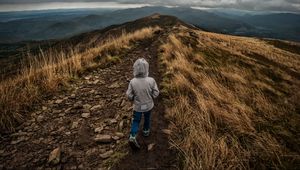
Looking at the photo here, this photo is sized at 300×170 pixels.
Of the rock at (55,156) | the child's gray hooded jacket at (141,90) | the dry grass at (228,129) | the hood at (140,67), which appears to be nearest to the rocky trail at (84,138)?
the rock at (55,156)

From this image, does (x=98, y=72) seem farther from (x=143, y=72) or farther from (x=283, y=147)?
(x=283, y=147)

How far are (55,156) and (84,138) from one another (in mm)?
648

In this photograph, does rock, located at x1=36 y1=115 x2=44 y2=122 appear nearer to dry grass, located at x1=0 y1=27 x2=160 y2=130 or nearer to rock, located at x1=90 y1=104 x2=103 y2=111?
dry grass, located at x1=0 y1=27 x2=160 y2=130

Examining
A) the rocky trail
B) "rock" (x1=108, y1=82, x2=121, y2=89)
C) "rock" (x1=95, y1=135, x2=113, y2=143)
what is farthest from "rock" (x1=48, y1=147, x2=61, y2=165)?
"rock" (x1=108, y1=82, x2=121, y2=89)

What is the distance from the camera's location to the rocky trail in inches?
129

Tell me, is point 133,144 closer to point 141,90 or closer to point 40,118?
point 141,90

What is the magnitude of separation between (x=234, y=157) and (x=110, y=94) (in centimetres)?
392

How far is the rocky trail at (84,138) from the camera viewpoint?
3.27m

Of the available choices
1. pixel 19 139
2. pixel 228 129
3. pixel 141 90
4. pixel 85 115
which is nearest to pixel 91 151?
pixel 85 115

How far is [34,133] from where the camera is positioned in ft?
13.4

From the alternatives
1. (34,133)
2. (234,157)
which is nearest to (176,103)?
(234,157)

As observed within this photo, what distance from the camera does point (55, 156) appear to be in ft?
11.1

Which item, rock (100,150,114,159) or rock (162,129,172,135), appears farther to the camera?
rock (162,129,172,135)

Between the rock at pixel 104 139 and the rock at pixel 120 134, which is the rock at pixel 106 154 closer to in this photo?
the rock at pixel 104 139
